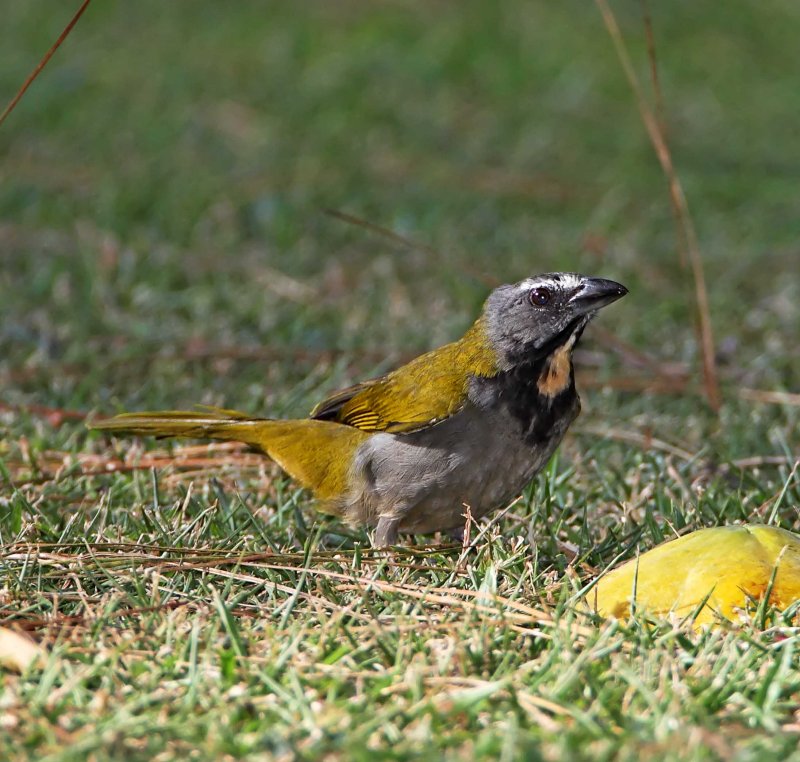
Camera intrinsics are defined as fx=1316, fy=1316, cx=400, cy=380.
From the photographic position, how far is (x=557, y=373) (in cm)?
389

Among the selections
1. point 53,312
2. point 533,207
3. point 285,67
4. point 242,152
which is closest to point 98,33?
point 285,67

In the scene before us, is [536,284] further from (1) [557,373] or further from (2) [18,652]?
(2) [18,652]

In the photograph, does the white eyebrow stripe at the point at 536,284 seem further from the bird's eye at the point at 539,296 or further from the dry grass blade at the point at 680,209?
the dry grass blade at the point at 680,209

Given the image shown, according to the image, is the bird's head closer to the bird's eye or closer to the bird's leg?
the bird's eye

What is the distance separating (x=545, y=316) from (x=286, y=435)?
2.88 feet

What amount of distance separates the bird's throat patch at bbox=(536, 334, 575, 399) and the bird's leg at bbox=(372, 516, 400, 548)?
0.57 m

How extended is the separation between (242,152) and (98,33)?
8.53ft

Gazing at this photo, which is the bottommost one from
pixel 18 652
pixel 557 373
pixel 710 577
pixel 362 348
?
pixel 362 348

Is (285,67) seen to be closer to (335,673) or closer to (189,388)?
(189,388)

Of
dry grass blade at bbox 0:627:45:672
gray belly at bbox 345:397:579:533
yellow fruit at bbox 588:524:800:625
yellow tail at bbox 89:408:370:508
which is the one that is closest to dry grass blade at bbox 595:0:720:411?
gray belly at bbox 345:397:579:533

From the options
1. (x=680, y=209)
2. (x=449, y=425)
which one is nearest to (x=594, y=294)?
(x=449, y=425)

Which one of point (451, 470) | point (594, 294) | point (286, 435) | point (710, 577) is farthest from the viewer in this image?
point (286, 435)

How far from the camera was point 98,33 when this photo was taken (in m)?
10.5

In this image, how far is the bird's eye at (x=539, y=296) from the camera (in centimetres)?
396
